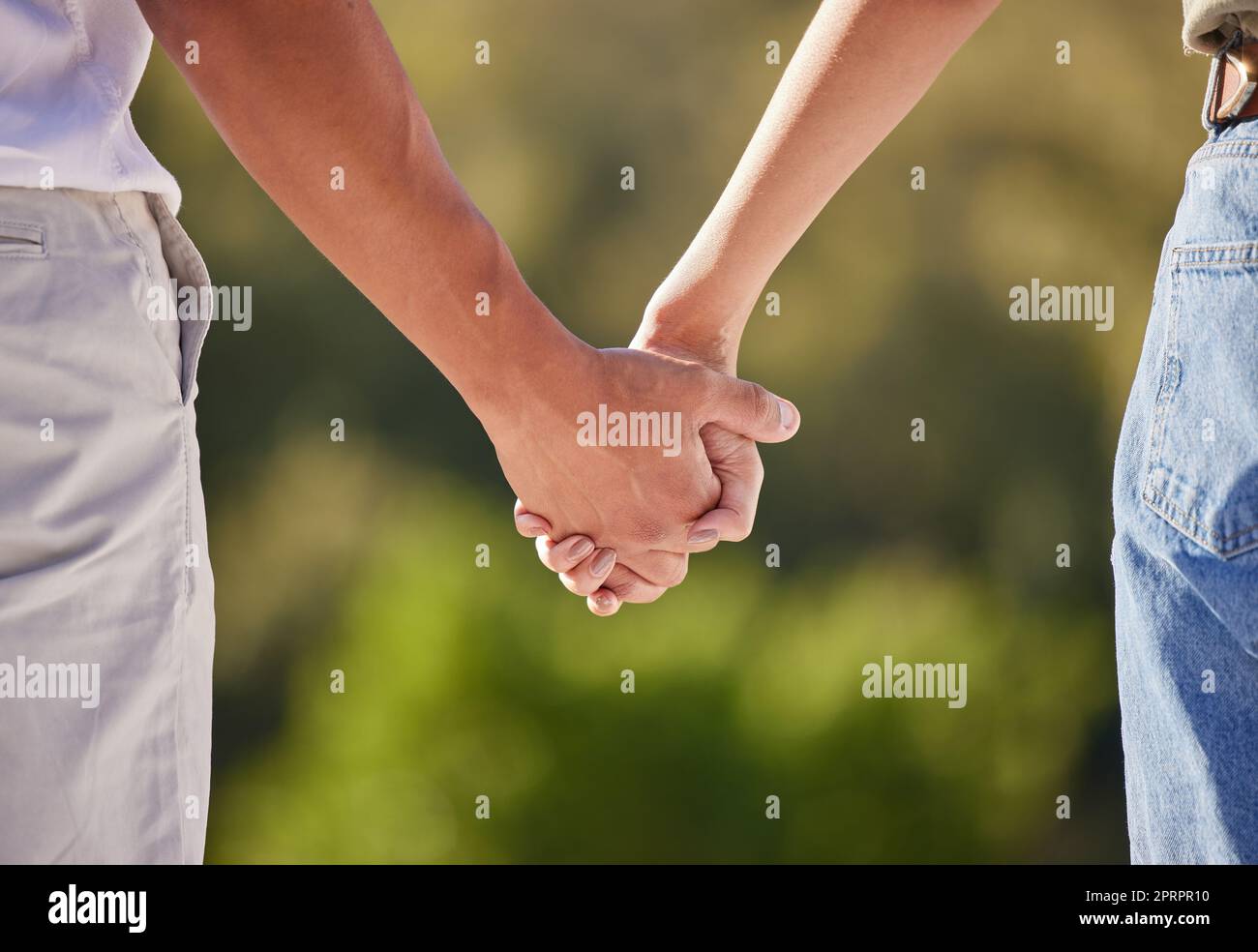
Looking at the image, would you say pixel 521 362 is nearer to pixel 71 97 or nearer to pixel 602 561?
pixel 602 561

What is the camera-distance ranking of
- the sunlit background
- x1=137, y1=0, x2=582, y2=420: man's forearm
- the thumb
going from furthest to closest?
1. the sunlit background
2. the thumb
3. x1=137, y1=0, x2=582, y2=420: man's forearm

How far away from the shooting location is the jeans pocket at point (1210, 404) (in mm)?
880

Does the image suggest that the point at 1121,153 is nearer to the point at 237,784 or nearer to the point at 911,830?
the point at 911,830

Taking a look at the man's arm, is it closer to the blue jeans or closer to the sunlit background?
the blue jeans

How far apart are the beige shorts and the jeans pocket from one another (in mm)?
785

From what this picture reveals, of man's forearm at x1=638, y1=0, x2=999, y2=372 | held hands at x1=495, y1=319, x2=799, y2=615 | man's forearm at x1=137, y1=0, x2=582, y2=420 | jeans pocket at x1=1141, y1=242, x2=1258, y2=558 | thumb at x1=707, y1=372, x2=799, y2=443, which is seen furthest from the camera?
thumb at x1=707, y1=372, x2=799, y2=443

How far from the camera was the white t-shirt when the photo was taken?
3.11 feet

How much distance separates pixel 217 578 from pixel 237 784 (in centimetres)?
79

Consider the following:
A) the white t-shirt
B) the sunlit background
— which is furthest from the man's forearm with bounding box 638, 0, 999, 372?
the sunlit background

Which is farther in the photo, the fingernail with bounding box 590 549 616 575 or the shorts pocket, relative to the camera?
the fingernail with bounding box 590 549 616 575

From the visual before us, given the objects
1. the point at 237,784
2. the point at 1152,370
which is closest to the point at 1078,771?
the point at 237,784

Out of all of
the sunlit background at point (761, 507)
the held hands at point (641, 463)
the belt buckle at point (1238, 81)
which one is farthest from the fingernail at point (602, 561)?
the sunlit background at point (761, 507)

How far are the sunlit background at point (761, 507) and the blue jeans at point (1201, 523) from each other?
382 cm

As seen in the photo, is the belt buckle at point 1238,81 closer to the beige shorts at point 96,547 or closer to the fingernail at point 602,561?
the beige shorts at point 96,547
